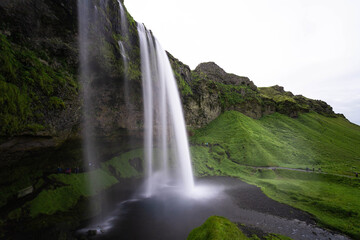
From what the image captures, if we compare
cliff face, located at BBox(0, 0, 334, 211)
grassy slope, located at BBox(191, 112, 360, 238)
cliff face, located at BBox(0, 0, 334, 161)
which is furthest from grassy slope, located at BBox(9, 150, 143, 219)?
grassy slope, located at BBox(191, 112, 360, 238)

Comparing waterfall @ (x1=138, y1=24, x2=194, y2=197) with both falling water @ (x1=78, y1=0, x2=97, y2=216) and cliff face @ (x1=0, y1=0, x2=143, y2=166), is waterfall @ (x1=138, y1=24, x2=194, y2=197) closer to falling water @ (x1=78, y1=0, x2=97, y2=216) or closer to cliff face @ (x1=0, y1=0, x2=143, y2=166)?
cliff face @ (x1=0, y1=0, x2=143, y2=166)

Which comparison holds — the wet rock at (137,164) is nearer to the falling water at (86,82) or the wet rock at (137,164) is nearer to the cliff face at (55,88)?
the cliff face at (55,88)

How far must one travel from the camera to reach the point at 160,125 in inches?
1415

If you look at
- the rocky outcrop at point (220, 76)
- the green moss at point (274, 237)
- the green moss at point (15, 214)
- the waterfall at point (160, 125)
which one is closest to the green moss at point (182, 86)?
the waterfall at point (160, 125)

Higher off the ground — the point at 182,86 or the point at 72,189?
the point at 182,86

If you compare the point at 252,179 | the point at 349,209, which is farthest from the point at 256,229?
the point at 252,179

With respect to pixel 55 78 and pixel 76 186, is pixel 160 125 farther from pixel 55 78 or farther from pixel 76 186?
pixel 55 78

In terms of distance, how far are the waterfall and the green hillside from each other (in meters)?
12.6

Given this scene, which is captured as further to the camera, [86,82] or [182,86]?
[182,86]

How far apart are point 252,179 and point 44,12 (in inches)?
1613

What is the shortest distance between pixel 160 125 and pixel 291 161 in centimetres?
3549

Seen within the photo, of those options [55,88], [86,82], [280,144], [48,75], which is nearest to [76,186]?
[55,88]

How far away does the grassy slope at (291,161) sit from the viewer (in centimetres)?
1925

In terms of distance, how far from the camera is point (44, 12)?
16.8m
